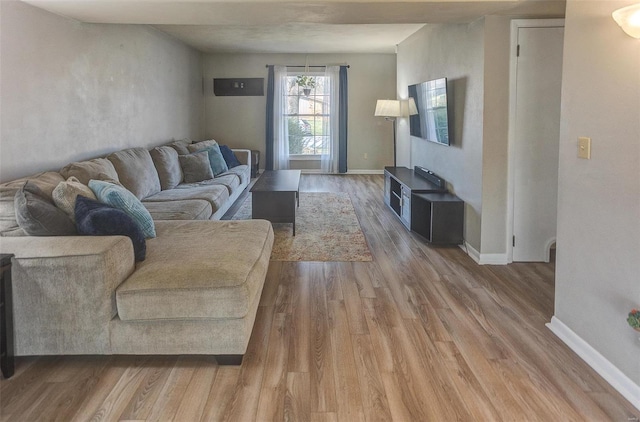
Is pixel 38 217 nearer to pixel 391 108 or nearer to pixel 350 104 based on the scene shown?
pixel 391 108

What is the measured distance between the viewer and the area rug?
4723 millimetres

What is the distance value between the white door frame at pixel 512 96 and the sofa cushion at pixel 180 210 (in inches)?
105

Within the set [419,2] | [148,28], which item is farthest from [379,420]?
[148,28]

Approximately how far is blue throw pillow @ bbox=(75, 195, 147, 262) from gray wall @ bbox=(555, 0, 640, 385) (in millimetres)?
2361

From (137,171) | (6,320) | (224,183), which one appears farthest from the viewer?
(224,183)

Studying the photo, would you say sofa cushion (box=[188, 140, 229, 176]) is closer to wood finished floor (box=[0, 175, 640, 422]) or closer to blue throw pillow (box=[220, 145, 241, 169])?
blue throw pillow (box=[220, 145, 241, 169])

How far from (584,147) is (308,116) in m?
7.91

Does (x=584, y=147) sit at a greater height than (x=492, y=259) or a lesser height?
greater

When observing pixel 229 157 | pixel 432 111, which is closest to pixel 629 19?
pixel 432 111

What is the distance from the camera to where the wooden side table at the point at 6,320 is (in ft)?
7.82

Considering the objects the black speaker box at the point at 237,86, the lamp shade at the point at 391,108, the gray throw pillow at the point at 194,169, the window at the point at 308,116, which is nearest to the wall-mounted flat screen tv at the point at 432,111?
the lamp shade at the point at 391,108

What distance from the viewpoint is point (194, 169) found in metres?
6.46

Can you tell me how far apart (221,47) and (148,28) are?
9.18 ft

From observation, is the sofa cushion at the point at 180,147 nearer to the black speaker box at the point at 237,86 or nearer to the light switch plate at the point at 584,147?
the black speaker box at the point at 237,86
